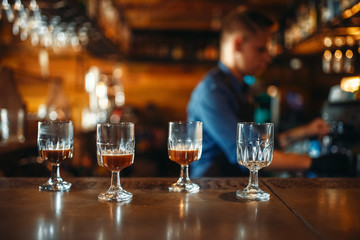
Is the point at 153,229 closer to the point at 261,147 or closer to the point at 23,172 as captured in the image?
the point at 261,147

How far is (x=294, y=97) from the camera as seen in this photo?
16.6ft

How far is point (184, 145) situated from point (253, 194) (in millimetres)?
264

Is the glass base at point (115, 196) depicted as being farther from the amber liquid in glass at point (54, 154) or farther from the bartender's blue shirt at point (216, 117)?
the bartender's blue shirt at point (216, 117)

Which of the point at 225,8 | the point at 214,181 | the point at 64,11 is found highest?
the point at 225,8

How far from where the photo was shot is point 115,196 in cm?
96

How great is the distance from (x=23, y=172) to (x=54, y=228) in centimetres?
177

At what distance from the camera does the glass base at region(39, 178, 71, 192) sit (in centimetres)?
107

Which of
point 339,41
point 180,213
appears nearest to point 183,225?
point 180,213

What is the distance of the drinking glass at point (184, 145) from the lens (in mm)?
1106

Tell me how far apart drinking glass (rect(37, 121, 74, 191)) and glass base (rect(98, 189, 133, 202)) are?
0.18m

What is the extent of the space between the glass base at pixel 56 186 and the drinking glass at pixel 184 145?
33cm

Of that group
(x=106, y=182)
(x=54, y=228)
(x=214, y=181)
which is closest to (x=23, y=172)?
(x=106, y=182)

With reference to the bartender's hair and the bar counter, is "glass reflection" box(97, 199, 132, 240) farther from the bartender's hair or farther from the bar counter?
the bartender's hair

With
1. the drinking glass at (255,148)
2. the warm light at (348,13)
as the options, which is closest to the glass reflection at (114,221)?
the drinking glass at (255,148)
